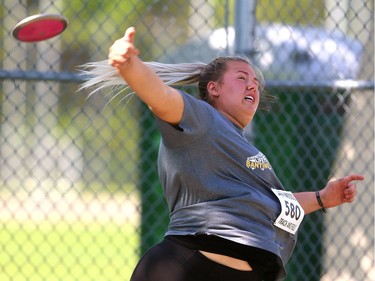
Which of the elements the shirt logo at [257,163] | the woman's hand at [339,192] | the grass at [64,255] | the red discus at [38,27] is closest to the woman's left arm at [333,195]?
the woman's hand at [339,192]

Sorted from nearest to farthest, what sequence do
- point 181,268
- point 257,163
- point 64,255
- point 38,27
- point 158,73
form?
point 181,268 < point 257,163 < point 158,73 < point 38,27 < point 64,255

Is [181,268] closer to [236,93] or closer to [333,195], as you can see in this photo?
[236,93]

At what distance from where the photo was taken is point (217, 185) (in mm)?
3268

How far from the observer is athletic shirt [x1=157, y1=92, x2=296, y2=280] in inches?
127

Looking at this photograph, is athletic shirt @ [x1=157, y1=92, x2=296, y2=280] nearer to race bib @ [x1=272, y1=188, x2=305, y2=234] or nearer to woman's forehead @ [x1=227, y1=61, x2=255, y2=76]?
race bib @ [x1=272, y1=188, x2=305, y2=234]

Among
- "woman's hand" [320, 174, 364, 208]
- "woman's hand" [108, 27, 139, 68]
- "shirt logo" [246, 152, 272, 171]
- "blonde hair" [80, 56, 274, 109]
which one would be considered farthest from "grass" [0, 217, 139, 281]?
"woman's hand" [108, 27, 139, 68]

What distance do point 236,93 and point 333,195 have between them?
2.27 feet

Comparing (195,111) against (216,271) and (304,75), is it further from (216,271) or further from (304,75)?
(304,75)

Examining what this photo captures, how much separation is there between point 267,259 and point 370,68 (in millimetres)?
2957

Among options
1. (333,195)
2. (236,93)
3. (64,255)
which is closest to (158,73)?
(236,93)

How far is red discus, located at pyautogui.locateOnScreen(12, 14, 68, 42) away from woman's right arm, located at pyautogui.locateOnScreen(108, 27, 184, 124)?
106 centimetres

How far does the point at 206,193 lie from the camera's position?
10.7ft

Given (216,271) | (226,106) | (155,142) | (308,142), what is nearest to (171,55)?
(155,142)

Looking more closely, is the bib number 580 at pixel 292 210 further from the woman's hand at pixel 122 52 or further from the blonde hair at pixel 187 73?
the woman's hand at pixel 122 52
